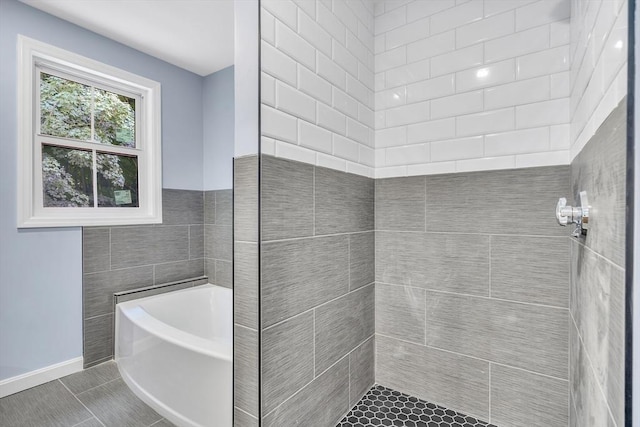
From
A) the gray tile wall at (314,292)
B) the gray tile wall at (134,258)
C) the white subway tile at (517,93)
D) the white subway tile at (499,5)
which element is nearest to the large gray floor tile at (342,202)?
the gray tile wall at (314,292)

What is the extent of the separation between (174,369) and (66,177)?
102 centimetres

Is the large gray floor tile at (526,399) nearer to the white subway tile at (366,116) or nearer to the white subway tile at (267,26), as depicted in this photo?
the white subway tile at (366,116)

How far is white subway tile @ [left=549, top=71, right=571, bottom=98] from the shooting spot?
3.51 feet

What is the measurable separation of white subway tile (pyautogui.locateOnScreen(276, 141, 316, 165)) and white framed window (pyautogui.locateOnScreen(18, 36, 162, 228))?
110cm

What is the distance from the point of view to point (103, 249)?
153cm

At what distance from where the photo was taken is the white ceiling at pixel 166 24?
149cm

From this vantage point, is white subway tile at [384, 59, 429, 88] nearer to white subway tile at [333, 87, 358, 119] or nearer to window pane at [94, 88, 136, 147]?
white subway tile at [333, 87, 358, 119]

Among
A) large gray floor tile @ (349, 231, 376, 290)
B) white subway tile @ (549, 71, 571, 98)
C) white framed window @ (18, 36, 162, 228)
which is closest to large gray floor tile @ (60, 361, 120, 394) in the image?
white framed window @ (18, 36, 162, 228)

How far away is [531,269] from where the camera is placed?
3.66 feet

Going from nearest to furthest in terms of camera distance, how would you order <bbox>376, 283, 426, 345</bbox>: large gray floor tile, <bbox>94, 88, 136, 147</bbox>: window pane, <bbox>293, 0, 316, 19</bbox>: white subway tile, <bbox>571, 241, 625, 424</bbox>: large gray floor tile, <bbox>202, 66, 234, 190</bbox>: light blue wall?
<bbox>571, 241, 625, 424</bbox>: large gray floor tile, <bbox>293, 0, 316, 19</bbox>: white subway tile, <bbox>376, 283, 426, 345</bbox>: large gray floor tile, <bbox>94, 88, 136, 147</bbox>: window pane, <bbox>202, 66, 234, 190</bbox>: light blue wall

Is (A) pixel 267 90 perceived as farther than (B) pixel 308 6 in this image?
No

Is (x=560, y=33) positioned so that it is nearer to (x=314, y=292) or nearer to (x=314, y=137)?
(x=314, y=137)

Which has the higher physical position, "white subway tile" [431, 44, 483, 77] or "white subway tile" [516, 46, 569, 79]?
"white subway tile" [431, 44, 483, 77]

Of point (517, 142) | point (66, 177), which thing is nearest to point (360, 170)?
point (517, 142)
